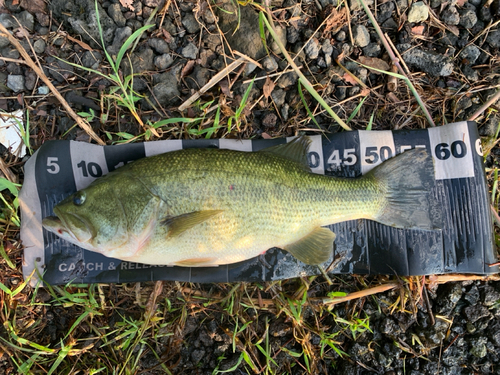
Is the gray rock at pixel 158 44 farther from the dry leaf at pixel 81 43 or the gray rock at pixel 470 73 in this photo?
the gray rock at pixel 470 73

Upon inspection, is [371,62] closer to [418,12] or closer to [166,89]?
[418,12]

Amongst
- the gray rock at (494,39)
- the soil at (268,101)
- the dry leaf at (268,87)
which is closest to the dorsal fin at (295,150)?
the soil at (268,101)

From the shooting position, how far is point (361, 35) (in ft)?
10.2

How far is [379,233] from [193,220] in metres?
1.79

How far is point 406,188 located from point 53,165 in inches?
124

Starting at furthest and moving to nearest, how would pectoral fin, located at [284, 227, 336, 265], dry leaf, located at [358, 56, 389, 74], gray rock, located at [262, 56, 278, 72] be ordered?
dry leaf, located at [358, 56, 389, 74] < gray rock, located at [262, 56, 278, 72] < pectoral fin, located at [284, 227, 336, 265]

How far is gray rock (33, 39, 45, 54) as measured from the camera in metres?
2.96

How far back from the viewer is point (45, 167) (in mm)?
2912

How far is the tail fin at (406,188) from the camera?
290cm

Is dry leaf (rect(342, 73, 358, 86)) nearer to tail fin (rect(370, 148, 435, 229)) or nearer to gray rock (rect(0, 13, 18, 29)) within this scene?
tail fin (rect(370, 148, 435, 229))

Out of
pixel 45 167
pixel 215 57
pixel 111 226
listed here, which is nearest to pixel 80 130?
pixel 45 167

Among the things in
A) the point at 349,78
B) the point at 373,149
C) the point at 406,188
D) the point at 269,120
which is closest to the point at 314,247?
the point at 406,188

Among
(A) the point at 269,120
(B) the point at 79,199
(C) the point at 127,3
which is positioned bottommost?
(B) the point at 79,199

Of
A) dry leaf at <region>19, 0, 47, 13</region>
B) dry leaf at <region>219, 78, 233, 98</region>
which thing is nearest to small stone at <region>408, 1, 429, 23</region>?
dry leaf at <region>219, 78, 233, 98</region>
